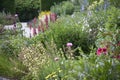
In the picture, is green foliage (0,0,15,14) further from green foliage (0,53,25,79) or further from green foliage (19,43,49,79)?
green foliage (19,43,49,79)

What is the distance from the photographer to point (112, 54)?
12.6 feet

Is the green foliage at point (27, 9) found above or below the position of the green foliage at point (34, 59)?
below

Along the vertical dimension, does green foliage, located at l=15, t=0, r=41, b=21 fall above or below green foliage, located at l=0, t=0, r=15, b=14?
below

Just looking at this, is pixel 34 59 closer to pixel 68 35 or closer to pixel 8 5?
pixel 68 35

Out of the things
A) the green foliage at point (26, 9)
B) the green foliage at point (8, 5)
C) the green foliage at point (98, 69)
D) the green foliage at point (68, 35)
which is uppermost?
the green foliage at point (98, 69)

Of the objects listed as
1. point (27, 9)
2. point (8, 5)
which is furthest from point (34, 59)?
point (27, 9)

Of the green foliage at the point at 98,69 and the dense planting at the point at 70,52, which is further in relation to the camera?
the dense planting at the point at 70,52

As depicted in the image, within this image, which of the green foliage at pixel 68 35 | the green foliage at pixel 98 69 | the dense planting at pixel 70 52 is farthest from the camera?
the green foliage at pixel 68 35

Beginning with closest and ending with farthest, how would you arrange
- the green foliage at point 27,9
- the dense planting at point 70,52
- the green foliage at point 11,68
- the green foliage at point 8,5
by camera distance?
the dense planting at point 70,52 → the green foliage at point 11,68 → the green foliage at point 8,5 → the green foliage at point 27,9

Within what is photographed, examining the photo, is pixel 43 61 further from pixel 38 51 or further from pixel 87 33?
pixel 87 33

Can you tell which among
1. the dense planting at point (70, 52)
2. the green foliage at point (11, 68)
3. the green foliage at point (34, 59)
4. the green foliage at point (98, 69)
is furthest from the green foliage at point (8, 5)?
the green foliage at point (98, 69)

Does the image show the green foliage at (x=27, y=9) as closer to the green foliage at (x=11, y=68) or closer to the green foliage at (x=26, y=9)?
the green foliage at (x=26, y=9)

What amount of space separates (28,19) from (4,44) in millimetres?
12507

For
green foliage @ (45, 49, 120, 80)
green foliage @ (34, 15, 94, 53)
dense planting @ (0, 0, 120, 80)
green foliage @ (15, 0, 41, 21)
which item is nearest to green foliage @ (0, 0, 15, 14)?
green foliage @ (15, 0, 41, 21)
